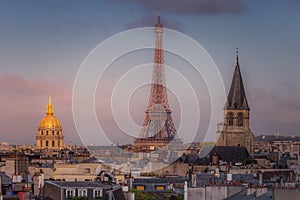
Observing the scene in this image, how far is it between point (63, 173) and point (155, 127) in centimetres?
8051

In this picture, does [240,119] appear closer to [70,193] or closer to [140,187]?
[140,187]

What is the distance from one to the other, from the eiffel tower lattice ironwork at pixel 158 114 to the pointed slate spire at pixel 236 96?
16069 mm

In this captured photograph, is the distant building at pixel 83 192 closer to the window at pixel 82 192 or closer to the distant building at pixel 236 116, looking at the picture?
the window at pixel 82 192

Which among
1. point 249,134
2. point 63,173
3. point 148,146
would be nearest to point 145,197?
point 63,173

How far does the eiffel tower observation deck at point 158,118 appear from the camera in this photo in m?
155

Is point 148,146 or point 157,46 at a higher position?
point 157,46

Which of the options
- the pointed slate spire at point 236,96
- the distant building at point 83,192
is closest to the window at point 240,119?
the pointed slate spire at point 236,96

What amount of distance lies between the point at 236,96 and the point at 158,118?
22687 millimetres

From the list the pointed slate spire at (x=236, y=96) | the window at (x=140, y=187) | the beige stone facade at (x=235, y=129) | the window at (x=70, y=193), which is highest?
the pointed slate spire at (x=236, y=96)

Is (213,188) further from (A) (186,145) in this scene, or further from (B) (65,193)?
(A) (186,145)

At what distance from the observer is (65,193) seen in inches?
1766

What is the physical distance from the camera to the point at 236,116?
451 ft

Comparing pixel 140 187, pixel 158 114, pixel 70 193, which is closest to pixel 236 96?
pixel 158 114

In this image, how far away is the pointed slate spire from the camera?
5433 inches
